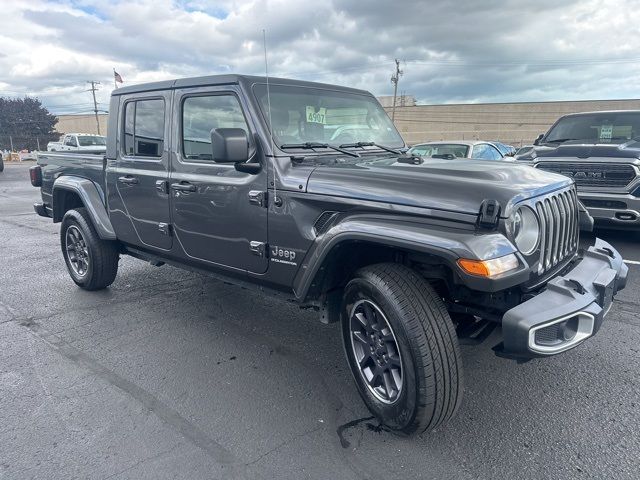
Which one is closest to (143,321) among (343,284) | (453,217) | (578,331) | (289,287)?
(289,287)

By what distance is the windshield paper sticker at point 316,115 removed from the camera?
11.2 ft

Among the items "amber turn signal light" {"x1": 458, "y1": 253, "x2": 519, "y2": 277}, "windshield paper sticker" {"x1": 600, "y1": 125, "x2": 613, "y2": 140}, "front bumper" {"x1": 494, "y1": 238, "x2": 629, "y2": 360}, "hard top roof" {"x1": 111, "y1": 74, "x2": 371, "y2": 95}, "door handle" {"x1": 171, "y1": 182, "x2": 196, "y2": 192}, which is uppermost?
"hard top roof" {"x1": 111, "y1": 74, "x2": 371, "y2": 95}

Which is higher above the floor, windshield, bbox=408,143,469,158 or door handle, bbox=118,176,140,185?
windshield, bbox=408,143,469,158

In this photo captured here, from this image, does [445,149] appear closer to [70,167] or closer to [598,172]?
[598,172]

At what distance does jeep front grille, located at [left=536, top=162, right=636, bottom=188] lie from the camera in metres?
5.96

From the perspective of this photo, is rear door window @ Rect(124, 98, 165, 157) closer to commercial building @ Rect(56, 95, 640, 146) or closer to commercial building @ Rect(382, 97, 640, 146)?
commercial building @ Rect(382, 97, 640, 146)

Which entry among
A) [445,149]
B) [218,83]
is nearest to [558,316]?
[218,83]

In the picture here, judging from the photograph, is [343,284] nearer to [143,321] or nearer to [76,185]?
[143,321]

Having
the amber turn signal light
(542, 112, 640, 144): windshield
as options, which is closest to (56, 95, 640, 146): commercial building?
(542, 112, 640, 144): windshield

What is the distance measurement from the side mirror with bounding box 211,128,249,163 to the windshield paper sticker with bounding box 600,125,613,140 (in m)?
6.36

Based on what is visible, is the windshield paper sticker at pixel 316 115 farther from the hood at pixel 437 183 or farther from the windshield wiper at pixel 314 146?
the hood at pixel 437 183

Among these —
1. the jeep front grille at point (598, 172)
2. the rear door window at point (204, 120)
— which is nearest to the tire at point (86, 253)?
the rear door window at point (204, 120)

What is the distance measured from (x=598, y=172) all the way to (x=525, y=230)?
463 cm

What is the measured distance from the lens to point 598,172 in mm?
6137
